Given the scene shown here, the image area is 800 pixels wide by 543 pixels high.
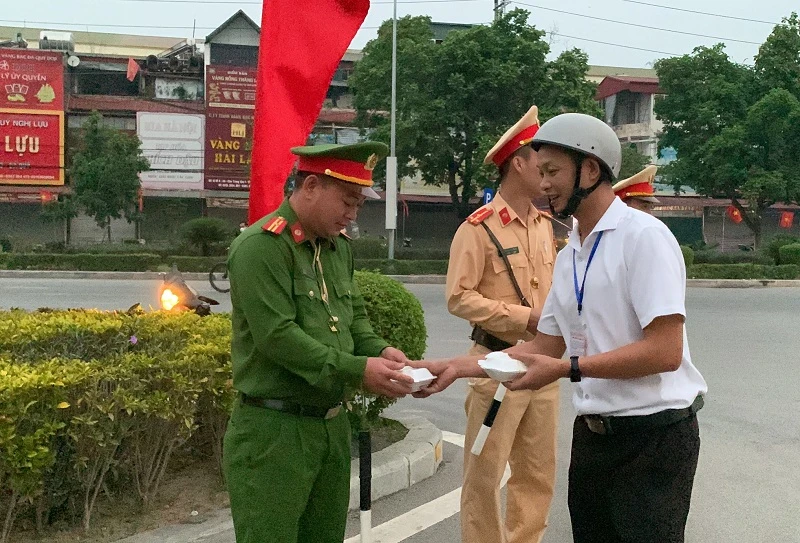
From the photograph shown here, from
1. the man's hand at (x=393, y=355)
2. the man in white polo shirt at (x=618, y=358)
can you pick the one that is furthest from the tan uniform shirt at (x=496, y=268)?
the man in white polo shirt at (x=618, y=358)

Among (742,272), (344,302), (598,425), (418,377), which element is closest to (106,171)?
(742,272)

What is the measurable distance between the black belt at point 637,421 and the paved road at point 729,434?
1.92 m

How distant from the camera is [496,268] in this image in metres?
3.61

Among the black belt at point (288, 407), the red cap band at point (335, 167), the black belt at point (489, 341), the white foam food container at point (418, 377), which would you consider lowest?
the black belt at point (288, 407)

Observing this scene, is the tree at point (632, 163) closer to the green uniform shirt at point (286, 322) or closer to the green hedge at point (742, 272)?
the green hedge at point (742, 272)

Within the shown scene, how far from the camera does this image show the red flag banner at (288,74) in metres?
3.89

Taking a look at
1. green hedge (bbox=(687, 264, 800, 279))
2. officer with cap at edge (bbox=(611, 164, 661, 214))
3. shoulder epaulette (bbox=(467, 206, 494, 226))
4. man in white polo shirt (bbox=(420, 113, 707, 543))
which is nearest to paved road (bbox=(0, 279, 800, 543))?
shoulder epaulette (bbox=(467, 206, 494, 226))

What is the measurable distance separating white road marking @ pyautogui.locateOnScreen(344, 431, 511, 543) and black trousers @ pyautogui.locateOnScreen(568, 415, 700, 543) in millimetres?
1757

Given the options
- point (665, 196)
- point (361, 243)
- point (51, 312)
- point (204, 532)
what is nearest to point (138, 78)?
point (361, 243)

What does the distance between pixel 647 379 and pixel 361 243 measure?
2231 cm

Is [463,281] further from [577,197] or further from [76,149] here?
[76,149]

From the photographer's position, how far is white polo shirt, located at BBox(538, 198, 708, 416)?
87.3 inches

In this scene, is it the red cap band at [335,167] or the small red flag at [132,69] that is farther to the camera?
the small red flag at [132,69]

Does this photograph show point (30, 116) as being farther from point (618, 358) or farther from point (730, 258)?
point (618, 358)
